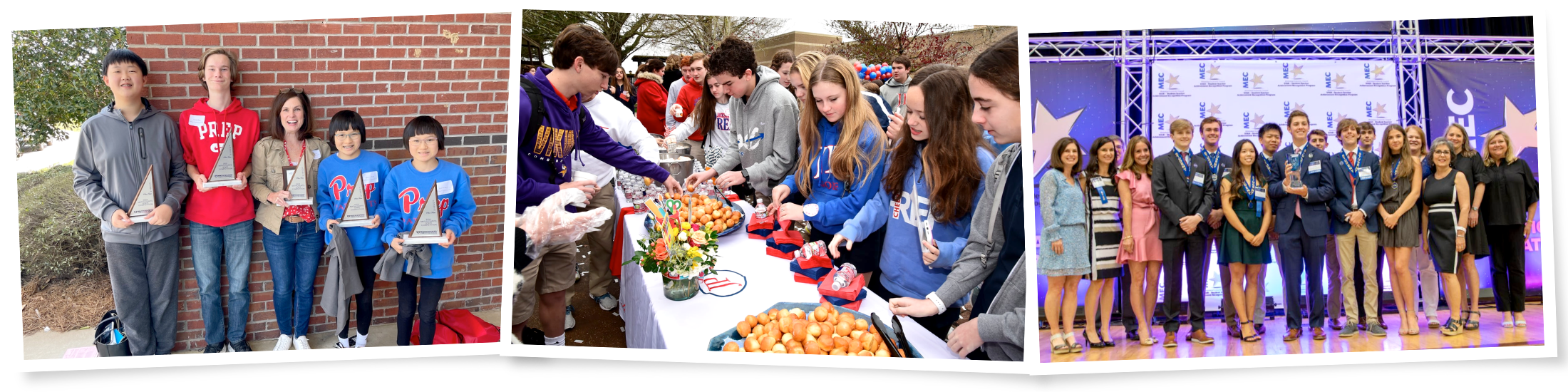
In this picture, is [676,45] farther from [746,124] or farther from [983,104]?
[983,104]

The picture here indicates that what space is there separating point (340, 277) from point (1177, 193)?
3183 mm

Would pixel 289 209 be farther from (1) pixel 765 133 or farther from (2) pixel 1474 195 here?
(2) pixel 1474 195

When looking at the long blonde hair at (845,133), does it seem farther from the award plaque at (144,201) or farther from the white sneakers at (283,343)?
the award plaque at (144,201)

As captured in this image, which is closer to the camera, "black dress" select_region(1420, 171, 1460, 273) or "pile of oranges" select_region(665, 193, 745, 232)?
"pile of oranges" select_region(665, 193, 745, 232)

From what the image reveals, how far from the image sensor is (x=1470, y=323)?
3.70m

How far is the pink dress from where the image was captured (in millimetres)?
3439

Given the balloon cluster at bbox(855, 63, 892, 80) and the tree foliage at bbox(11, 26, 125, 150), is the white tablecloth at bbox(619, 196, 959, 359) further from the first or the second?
the tree foliage at bbox(11, 26, 125, 150)

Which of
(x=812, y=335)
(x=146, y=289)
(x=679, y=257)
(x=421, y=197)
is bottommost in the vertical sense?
(x=812, y=335)

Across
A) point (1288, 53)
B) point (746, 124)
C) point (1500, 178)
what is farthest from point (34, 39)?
point (1500, 178)

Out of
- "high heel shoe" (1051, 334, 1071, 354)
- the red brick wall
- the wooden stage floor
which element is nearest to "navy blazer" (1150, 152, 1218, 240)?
the wooden stage floor

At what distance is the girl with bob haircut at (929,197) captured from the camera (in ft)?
10.0

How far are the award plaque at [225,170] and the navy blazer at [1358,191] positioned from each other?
410cm

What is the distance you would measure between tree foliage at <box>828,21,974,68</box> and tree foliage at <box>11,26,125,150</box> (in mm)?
2627

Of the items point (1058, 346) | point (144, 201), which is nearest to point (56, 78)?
point (144, 201)
